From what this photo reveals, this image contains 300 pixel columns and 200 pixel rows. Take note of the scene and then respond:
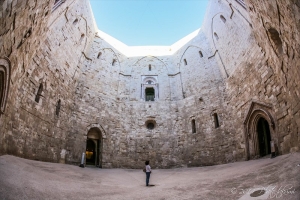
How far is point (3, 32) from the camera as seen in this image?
466 cm

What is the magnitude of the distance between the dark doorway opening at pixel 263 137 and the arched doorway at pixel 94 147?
883 cm

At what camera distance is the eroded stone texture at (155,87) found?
6746mm

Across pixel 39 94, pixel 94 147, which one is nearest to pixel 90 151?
pixel 94 147

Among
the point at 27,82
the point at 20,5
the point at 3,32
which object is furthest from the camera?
the point at 27,82

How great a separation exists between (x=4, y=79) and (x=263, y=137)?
10.7 metres

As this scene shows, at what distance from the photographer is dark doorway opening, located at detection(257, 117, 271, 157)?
9.37 meters

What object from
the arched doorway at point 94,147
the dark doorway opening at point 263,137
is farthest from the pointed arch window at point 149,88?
the dark doorway opening at point 263,137

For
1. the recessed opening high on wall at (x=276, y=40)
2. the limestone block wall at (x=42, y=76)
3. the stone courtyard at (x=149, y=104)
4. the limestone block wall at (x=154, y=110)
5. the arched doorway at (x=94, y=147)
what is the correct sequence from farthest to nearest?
the arched doorway at (x=94, y=147) → the limestone block wall at (x=154, y=110) → the recessed opening high on wall at (x=276, y=40) → the limestone block wall at (x=42, y=76) → the stone courtyard at (x=149, y=104)

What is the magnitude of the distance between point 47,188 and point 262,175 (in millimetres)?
5629

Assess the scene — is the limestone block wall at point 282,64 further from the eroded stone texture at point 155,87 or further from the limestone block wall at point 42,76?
the limestone block wall at point 42,76

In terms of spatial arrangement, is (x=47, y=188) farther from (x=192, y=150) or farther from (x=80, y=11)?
(x=80, y=11)

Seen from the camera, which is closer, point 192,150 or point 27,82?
point 27,82

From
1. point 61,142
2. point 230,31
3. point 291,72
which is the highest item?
point 230,31

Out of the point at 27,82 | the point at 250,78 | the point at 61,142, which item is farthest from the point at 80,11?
the point at 250,78
